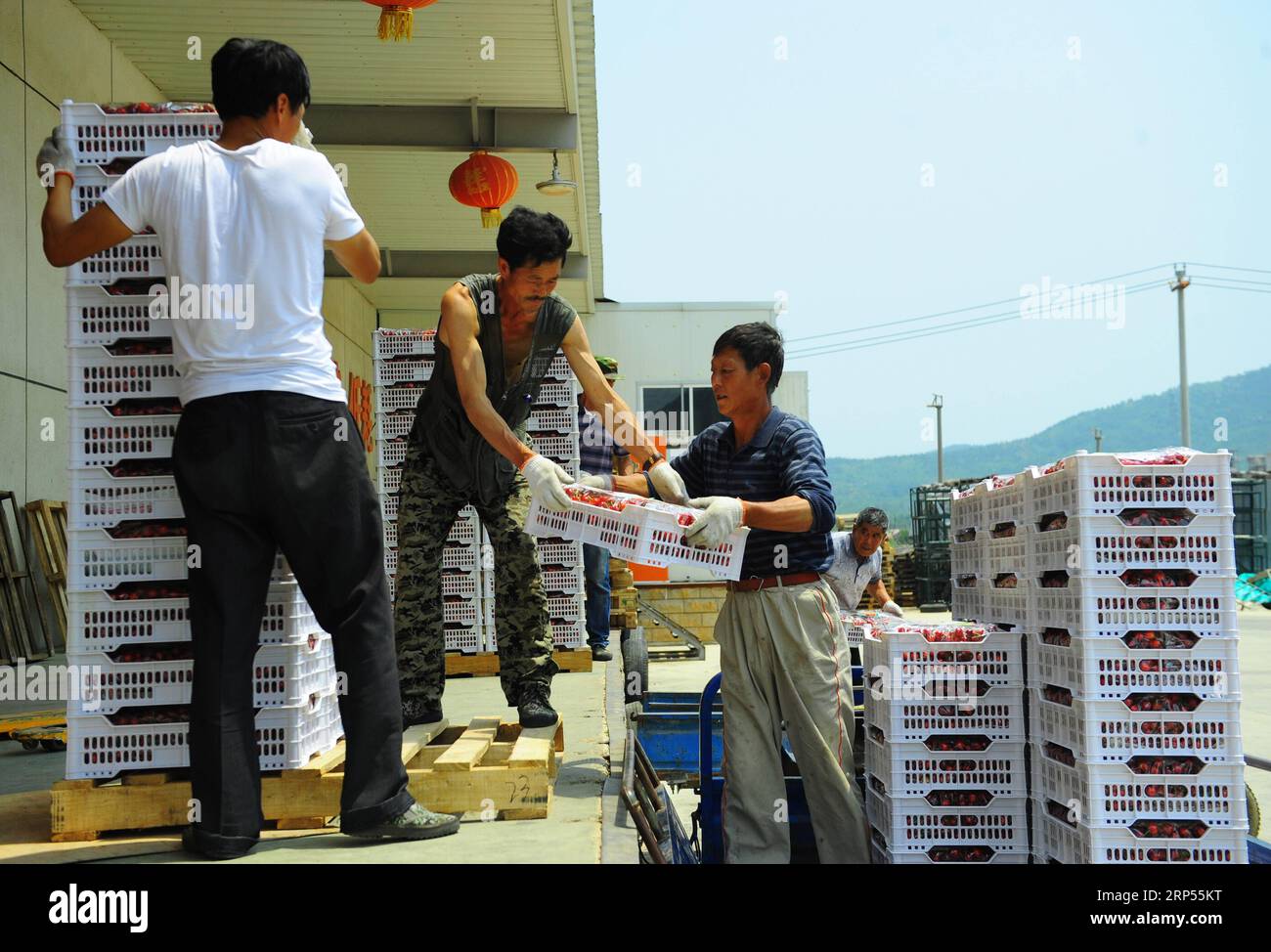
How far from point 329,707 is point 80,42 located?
993 centimetres

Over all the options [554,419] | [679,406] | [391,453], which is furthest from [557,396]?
[679,406]

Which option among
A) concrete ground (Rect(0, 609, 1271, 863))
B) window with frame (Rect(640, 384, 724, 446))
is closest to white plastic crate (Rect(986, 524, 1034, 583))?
concrete ground (Rect(0, 609, 1271, 863))

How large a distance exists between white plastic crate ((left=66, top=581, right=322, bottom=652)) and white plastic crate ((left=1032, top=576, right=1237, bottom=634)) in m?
2.88

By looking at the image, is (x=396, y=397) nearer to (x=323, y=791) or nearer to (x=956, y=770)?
(x=323, y=791)

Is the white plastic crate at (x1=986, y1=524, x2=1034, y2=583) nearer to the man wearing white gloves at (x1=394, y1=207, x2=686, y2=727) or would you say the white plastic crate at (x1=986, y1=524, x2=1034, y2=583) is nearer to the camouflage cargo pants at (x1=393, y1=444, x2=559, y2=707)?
the man wearing white gloves at (x1=394, y1=207, x2=686, y2=727)

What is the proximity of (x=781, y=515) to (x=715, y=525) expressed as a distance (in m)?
0.37

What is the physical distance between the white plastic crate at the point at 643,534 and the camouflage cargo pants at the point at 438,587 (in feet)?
2.51

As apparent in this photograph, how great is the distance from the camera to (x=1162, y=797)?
4066 millimetres

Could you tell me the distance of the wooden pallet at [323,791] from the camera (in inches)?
143

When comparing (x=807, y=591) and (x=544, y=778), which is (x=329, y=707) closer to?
(x=544, y=778)

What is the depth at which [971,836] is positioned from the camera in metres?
4.61
